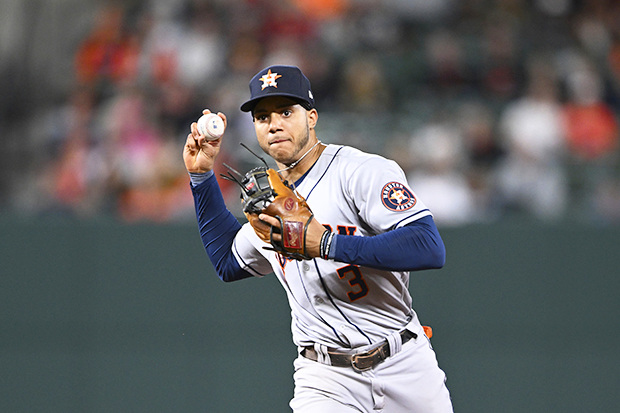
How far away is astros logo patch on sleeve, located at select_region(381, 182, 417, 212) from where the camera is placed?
9.55ft

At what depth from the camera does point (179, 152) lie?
666cm

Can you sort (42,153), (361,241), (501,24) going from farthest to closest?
(501,24)
(42,153)
(361,241)

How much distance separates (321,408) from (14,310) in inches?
133

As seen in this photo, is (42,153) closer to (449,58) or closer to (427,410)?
(449,58)

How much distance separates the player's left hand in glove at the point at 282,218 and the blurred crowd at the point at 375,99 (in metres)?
3.14

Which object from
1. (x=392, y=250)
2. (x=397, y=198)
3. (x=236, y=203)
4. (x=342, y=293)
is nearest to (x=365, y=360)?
(x=342, y=293)

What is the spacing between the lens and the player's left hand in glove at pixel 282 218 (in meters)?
2.79

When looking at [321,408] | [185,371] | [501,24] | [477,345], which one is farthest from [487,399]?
[501,24]

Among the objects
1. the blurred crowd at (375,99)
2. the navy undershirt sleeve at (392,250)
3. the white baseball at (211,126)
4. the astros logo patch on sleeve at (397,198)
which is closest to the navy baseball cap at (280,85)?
the white baseball at (211,126)

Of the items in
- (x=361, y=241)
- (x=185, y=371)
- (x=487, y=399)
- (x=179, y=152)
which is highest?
(x=179, y=152)

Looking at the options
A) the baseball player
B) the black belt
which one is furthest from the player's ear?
the black belt

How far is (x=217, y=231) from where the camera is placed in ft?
12.1

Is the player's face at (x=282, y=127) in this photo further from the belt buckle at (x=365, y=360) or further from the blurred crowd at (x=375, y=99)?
the blurred crowd at (x=375, y=99)

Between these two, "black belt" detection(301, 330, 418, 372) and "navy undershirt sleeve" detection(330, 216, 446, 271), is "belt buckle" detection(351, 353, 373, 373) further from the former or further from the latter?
"navy undershirt sleeve" detection(330, 216, 446, 271)
